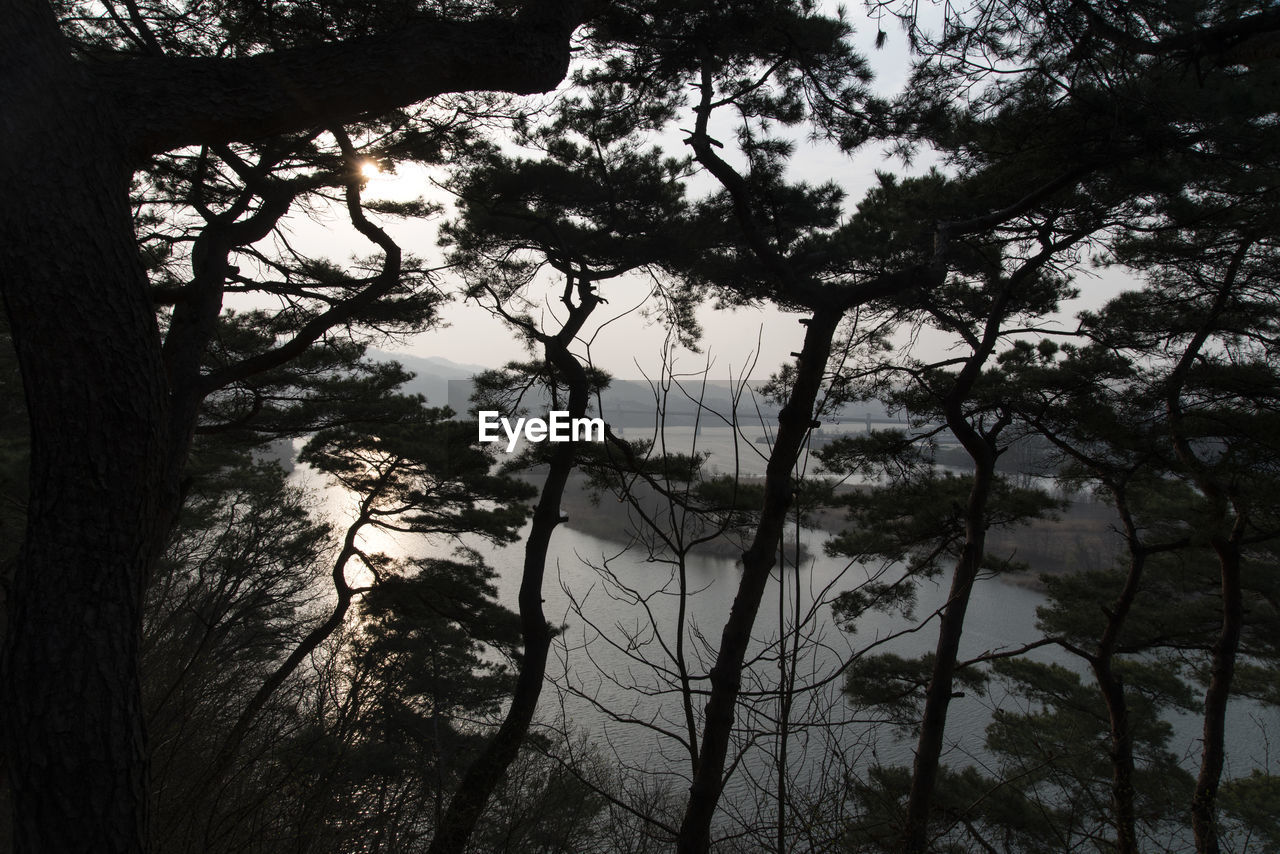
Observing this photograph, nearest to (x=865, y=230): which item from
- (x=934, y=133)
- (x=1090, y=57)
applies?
(x=934, y=133)

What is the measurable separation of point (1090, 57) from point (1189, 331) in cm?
328

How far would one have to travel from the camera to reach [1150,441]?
14.4 ft

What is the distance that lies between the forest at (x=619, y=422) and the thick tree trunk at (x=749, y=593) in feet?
0.04

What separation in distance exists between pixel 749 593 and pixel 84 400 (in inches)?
55.5

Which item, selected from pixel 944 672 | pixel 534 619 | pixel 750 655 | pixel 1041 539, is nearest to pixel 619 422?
pixel 534 619

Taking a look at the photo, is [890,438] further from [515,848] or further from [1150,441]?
[515,848]

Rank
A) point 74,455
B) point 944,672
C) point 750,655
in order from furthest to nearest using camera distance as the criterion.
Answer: point 750,655, point 944,672, point 74,455

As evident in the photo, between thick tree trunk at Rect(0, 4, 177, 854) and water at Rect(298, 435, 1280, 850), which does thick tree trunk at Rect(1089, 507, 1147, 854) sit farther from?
thick tree trunk at Rect(0, 4, 177, 854)

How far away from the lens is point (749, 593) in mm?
1789

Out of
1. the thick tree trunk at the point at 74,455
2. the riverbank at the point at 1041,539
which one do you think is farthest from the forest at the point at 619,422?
the riverbank at the point at 1041,539

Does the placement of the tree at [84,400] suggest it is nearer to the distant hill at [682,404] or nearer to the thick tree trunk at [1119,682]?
the distant hill at [682,404]

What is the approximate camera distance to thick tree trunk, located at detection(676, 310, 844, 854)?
1.56 m

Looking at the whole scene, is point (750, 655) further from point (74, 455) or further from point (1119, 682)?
point (74, 455)

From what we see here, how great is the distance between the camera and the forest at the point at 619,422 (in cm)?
123
